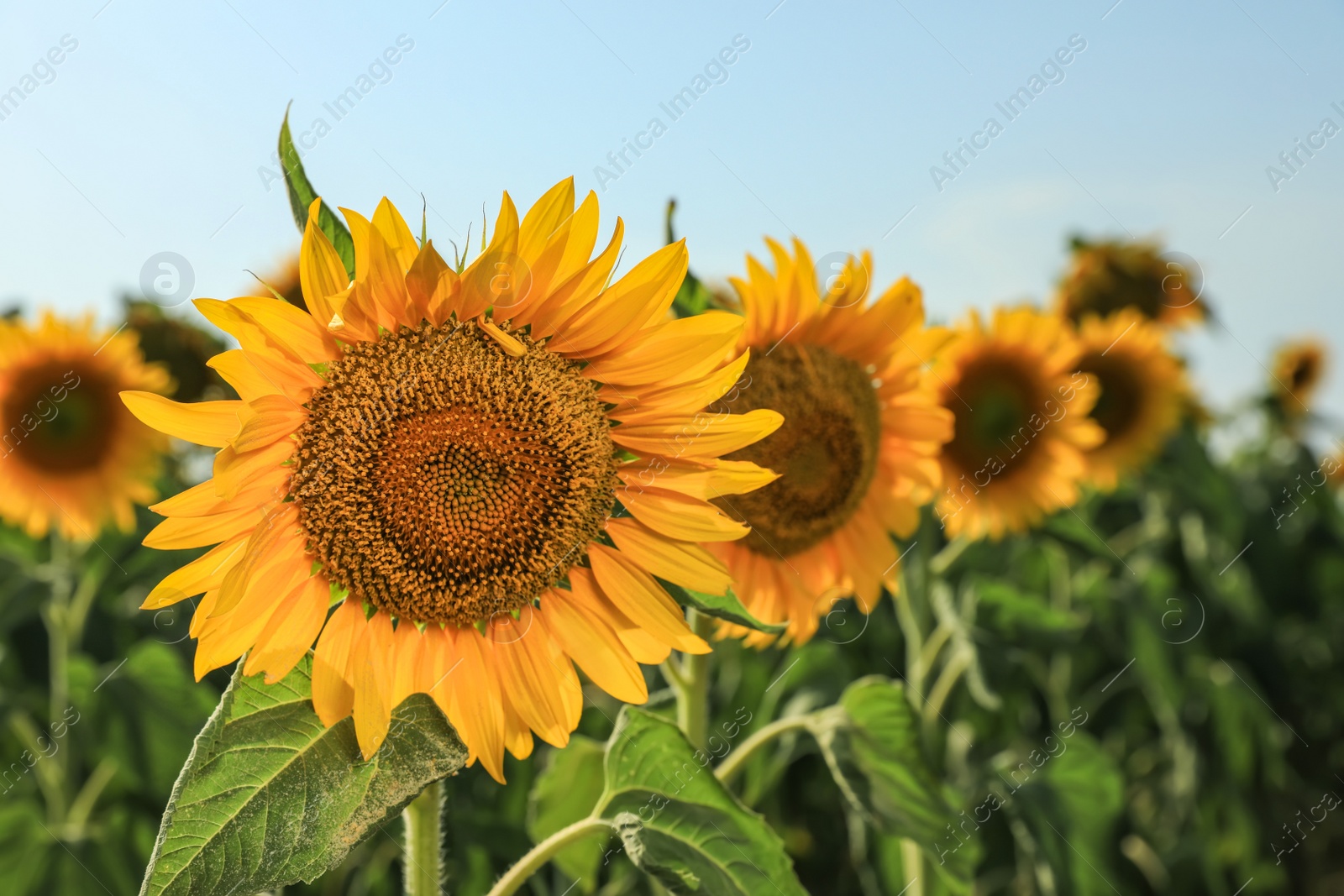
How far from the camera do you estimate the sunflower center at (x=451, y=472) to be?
1.07 metres

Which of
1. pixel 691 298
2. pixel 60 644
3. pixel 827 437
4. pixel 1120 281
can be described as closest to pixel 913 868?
pixel 827 437

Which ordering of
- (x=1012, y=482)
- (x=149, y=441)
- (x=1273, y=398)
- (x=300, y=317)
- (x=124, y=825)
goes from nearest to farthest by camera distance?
(x=300, y=317), (x=124, y=825), (x=1012, y=482), (x=149, y=441), (x=1273, y=398)

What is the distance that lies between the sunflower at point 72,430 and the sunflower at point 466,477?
2397mm

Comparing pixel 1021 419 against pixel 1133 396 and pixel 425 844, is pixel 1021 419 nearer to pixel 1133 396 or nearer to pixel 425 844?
pixel 1133 396

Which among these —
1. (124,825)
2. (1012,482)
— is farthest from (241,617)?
(1012,482)

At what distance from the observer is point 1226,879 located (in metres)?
4.25

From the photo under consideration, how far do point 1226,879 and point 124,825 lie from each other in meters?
4.15

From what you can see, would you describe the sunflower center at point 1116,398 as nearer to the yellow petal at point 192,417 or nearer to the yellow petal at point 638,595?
the yellow petal at point 638,595

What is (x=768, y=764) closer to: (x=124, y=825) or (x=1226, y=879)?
(x=124, y=825)

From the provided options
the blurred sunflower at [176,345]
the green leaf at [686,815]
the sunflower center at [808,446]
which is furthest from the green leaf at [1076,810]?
the blurred sunflower at [176,345]

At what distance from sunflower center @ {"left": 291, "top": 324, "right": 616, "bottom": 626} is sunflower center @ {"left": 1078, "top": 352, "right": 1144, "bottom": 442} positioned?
3.62 metres

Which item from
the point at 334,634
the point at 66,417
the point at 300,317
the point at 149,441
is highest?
the point at 66,417

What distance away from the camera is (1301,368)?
23.1 ft

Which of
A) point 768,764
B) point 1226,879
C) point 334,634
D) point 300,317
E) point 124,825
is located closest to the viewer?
point 300,317
